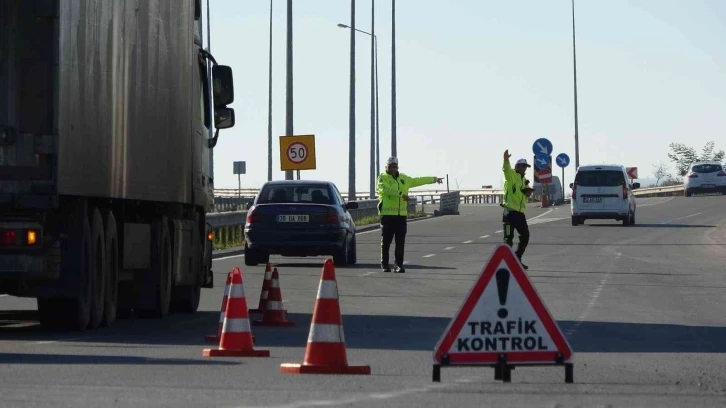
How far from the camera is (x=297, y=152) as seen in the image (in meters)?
41.1

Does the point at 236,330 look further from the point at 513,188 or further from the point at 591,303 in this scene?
the point at 513,188

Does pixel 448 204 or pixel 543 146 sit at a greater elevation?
pixel 543 146

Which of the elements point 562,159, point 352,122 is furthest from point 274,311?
point 562,159

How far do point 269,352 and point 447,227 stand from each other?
3845 centimetres

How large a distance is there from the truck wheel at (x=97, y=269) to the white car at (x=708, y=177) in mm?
64261

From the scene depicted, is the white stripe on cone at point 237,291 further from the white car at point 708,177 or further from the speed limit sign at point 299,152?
the white car at point 708,177

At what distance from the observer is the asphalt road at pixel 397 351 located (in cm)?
965

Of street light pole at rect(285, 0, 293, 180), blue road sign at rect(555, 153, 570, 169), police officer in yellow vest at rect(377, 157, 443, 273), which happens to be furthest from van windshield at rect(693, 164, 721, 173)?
police officer in yellow vest at rect(377, 157, 443, 273)

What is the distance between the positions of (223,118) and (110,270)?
4.76 meters

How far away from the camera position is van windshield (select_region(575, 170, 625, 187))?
→ 4859 centimetres

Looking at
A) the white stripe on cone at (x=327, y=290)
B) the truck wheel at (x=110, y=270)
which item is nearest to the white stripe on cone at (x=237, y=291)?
the white stripe on cone at (x=327, y=290)

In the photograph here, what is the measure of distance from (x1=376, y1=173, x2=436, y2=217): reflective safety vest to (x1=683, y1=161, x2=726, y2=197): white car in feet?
168

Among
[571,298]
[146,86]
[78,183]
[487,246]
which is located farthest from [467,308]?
[487,246]

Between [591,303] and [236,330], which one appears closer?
[236,330]
